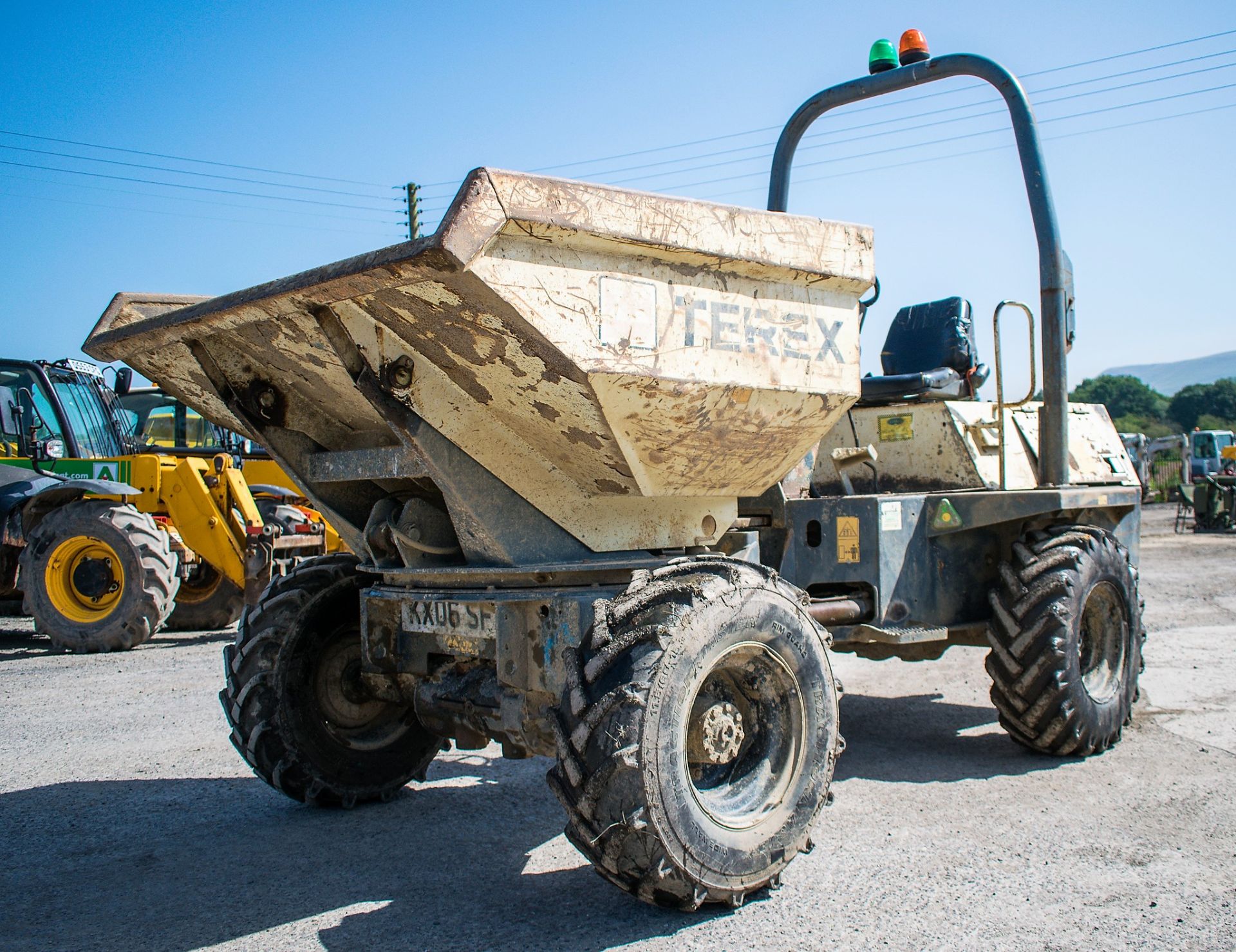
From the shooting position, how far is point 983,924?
3160mm

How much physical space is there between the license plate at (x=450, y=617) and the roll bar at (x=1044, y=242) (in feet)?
10.6

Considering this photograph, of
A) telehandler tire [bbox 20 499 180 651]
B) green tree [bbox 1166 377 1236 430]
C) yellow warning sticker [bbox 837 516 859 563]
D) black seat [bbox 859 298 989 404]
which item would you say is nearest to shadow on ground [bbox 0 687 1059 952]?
yellow warning sticker [bbox 837 516 859 563]

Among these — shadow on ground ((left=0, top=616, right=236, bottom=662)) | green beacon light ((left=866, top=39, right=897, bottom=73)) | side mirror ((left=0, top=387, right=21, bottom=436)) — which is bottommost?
shadow on ground ((left=0, top=616, right=236, bottom=662))

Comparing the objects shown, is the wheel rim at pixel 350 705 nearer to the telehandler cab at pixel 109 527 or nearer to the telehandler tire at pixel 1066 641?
the telehandler tire at pixel 1066 641

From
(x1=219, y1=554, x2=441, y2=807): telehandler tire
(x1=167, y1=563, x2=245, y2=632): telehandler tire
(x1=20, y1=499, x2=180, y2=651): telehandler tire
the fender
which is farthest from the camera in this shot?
(x1=167, y1=563, x2=245, y2=632): telehandler tire

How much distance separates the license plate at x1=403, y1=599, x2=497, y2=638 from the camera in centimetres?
362

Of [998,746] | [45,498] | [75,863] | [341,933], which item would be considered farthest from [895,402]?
[45,498]

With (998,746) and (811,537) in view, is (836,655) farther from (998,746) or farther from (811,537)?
(811,537)

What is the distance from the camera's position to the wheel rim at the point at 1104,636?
5.46m

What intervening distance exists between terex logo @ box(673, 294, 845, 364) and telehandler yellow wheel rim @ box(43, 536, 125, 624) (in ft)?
24.7

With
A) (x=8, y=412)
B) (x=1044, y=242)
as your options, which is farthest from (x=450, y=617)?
(x=8, y=412)

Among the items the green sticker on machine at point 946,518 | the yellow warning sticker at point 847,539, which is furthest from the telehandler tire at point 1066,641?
the yellow warning sticker at point 847,539

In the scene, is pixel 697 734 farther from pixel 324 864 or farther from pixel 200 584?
pixel 200 584

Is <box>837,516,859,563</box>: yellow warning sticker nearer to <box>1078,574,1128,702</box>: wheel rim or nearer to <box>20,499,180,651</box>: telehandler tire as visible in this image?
<box>1078,574,1128,702</box>: wheel rim
